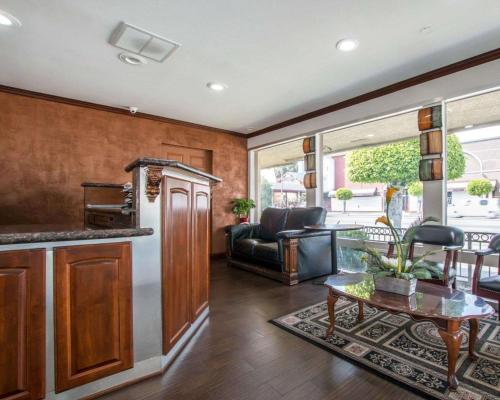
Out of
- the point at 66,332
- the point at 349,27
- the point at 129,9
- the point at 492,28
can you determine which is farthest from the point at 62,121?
the point at 492,28

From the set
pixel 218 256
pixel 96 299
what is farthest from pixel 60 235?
pixel 218 256

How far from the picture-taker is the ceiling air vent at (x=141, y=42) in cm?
242

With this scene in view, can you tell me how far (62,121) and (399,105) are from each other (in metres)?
4.64

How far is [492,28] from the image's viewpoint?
7.92ft

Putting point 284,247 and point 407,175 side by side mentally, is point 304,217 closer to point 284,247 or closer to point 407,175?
point 284,247

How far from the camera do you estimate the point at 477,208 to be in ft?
10.6

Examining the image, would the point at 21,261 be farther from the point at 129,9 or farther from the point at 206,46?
the point at 206,46

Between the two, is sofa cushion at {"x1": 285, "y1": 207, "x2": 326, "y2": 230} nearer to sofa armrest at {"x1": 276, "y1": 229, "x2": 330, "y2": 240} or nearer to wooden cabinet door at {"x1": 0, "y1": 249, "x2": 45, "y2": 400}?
sofa armrest at {"x1": 276, "y1": 229, "x2": 330, "y2": 240}

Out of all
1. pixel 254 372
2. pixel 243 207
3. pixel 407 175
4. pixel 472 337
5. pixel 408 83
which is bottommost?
pixel 254 372

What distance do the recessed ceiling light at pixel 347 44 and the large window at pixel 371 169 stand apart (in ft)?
5.03

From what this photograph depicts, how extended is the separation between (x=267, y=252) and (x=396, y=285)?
2.18 metres

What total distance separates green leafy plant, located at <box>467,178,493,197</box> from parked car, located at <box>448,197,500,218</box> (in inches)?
2.8

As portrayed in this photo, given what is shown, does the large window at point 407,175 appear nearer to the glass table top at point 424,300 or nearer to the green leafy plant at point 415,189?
the green leafy plant at point 415,189

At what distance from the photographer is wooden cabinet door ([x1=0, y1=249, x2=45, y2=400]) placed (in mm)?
1315
